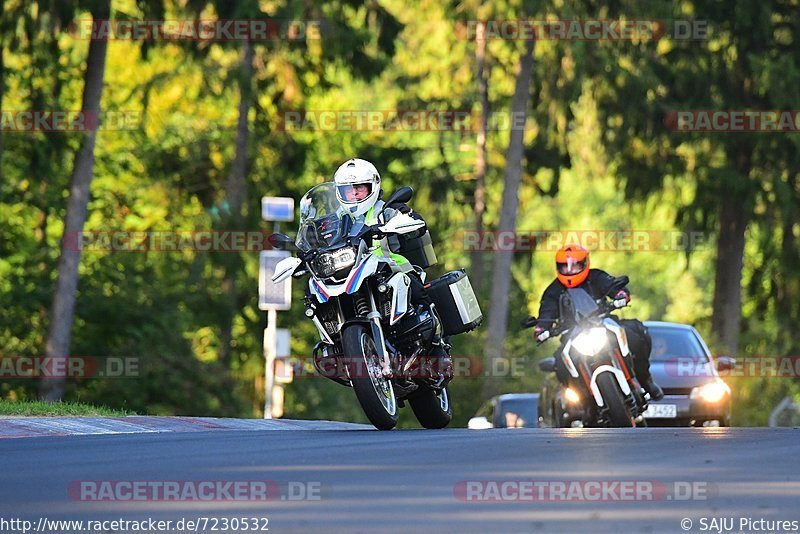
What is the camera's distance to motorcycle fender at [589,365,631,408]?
18516 millimetres

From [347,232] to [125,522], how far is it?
734cm

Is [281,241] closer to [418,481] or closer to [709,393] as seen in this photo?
[418,481]

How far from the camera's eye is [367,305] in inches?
626
